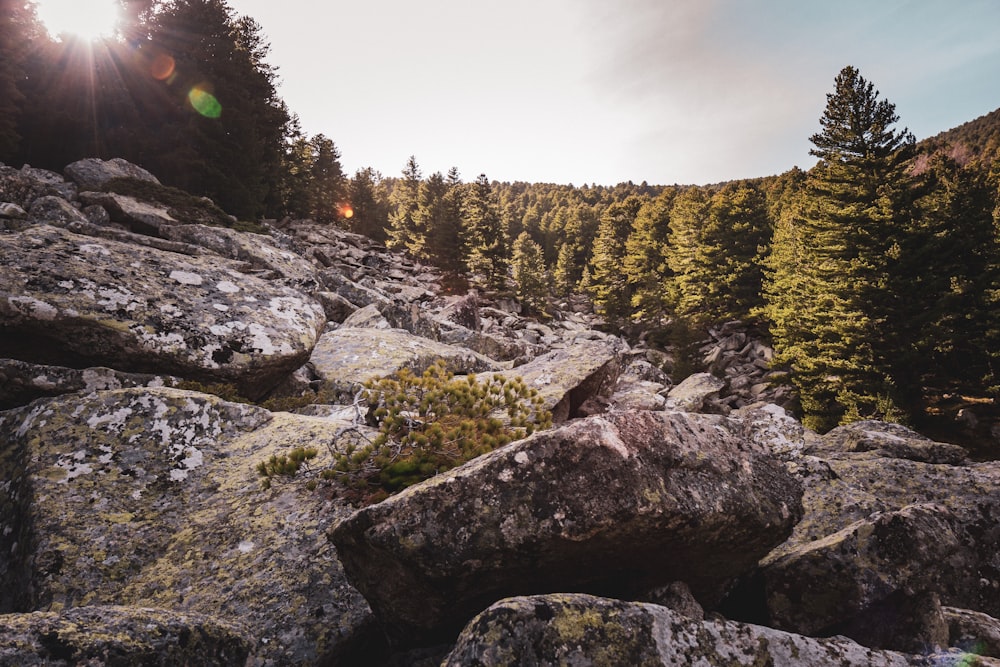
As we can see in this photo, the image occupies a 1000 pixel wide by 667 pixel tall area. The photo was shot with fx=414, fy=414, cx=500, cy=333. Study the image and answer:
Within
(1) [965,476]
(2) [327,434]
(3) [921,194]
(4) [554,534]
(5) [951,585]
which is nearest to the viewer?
(4) [554,534]

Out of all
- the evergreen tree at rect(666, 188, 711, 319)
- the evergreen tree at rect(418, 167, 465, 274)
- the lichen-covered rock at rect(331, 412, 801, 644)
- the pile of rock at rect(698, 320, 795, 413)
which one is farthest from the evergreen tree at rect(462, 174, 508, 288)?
the lichen-covered rock at rect(331, 412, 801, 644)

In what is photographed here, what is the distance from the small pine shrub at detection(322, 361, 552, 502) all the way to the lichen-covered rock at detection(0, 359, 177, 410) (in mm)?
4036

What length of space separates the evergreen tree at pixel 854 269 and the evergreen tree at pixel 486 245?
30395 mm

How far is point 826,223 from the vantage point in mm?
20125

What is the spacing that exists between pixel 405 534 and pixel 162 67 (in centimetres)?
3535

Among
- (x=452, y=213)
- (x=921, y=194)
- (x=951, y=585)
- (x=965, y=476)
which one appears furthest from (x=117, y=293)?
(x=452, y=213)

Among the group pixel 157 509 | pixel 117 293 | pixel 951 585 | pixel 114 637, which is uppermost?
pixel 117 293

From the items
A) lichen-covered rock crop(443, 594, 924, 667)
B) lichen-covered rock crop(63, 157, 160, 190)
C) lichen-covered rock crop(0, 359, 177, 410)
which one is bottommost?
lichen-covered rock crop(443, 594, 924, 667)

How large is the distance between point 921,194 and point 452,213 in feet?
131

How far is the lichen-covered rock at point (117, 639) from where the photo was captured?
2.08 m

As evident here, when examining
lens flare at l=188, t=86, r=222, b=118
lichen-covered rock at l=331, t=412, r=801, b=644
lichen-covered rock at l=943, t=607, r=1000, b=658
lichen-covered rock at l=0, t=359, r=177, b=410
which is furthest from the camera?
lens flare at l=188, t=86, r=222, b=118

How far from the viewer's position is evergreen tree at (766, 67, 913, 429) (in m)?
17.8

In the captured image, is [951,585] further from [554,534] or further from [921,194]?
[921,194]

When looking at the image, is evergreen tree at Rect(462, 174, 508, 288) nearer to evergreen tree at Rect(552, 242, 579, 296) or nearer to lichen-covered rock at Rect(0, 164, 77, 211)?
evergreen tree at Rect(552, 242, 579, 296)
